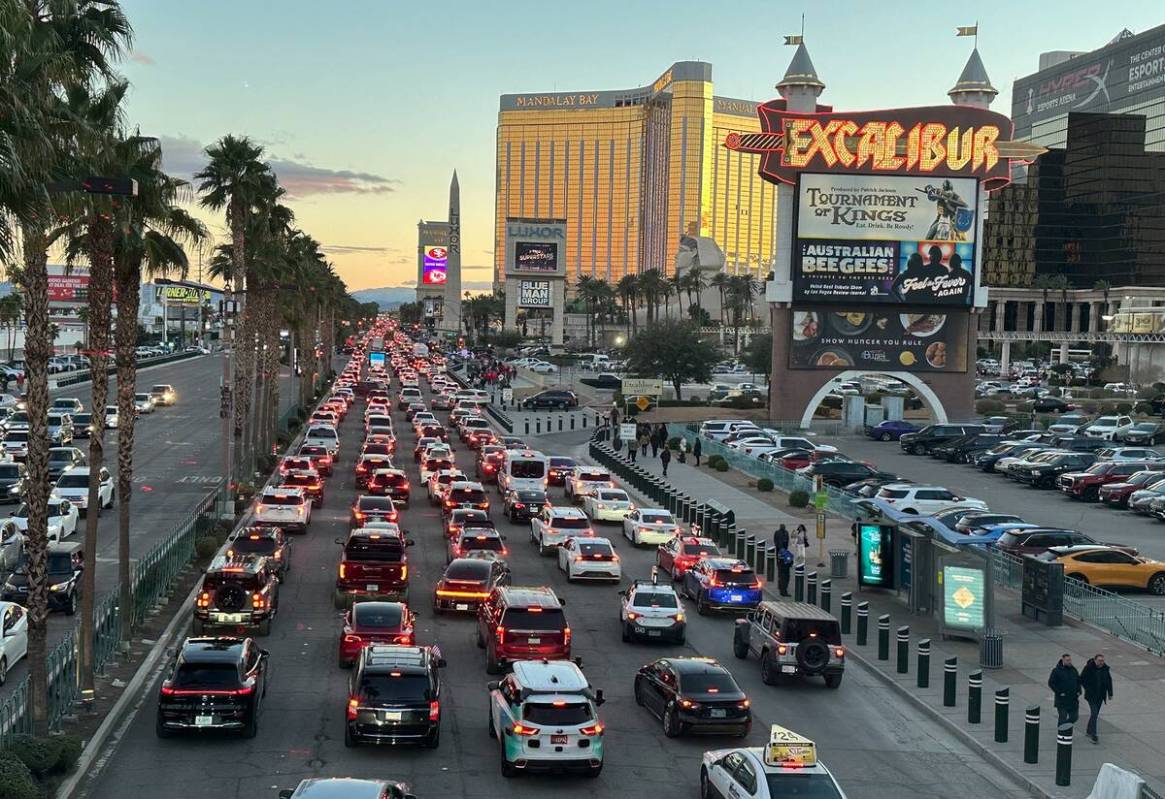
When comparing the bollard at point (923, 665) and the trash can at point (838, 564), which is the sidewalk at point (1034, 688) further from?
the trash can at point (838, 564)

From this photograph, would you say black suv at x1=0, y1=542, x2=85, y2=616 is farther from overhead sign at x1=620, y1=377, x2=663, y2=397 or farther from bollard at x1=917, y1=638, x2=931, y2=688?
overhead sign at x1=620, y1=377, x2=663, y2=397

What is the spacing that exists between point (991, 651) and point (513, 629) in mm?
9278

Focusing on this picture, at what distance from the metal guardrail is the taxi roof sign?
30.7 ft

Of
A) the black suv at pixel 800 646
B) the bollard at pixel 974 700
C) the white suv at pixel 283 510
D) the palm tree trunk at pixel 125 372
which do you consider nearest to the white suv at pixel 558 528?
the white suv at pixel 283 510

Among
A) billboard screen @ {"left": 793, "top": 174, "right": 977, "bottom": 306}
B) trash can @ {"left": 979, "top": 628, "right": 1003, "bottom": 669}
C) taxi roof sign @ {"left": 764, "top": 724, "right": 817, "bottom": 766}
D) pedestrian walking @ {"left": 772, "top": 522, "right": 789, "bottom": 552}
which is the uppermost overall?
billboard screen @ {"left": 793, "top": 174, "right": 977, "bottom": 306}

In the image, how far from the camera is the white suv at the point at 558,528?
38062mm

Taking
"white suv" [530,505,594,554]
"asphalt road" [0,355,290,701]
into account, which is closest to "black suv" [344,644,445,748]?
"asphalt road" [0,355,290,701]

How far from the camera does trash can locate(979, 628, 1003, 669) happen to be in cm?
2616

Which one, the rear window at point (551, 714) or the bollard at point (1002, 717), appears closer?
the rear window at point (551, 714)

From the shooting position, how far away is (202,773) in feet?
59.5

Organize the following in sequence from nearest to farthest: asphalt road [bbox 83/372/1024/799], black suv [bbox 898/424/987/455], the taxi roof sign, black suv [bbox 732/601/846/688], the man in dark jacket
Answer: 1. the taxi roof sign
2. asphalt road [bbox 83/372/1024/799]
3. the man in dark jacket
4. black suv [bbox 732/601/846/688]
5. black suv [bbox 898/424/987/455]

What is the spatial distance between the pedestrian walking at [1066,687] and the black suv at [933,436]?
51.6m

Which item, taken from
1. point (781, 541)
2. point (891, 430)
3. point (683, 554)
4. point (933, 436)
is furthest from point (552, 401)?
point (683, 554)

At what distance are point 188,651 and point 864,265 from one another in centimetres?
6382
